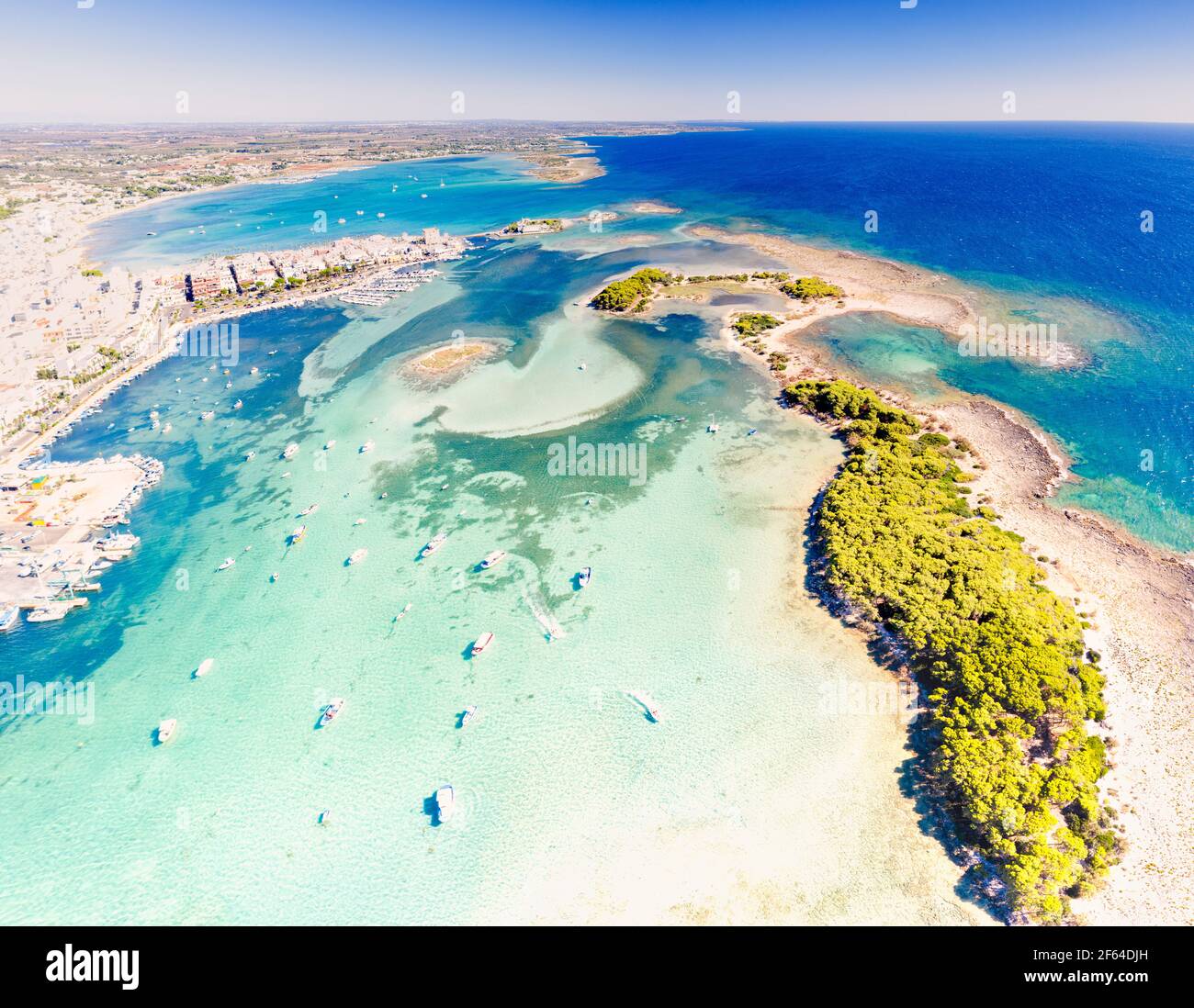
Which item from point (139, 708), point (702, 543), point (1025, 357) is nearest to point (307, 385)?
point (139, 708)

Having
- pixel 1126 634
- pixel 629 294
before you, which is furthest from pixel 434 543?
pixel 629 294

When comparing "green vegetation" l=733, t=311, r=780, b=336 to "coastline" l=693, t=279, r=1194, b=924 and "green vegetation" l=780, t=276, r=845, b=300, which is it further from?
"coastline" l=693, t=279, r=1194, b=924

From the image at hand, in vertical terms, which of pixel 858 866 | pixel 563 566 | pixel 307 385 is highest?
pixel 307 385

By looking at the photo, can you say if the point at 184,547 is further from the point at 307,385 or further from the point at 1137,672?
the point at 1137,672

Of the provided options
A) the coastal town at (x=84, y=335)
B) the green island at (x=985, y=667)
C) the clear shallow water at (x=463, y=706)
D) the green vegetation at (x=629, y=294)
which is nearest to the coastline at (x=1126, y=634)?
the green island at (x=985, y=667)

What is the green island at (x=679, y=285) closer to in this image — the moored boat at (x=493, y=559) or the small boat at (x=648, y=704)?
the moored boat at (x=493, y=559)
